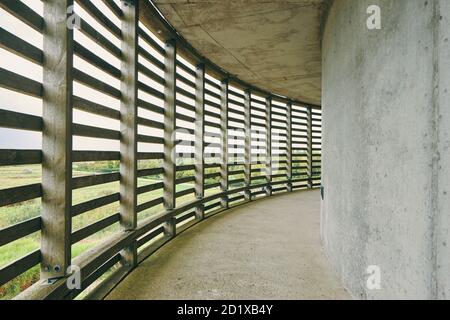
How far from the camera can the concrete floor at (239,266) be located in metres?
2.83

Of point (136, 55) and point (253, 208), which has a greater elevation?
point (136, 55)

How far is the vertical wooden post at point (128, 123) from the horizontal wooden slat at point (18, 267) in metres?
1.22

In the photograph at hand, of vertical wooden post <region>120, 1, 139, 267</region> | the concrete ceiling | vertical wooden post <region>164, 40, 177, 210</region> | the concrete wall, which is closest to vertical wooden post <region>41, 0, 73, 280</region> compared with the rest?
vertical wooden post <region>120, 1, 139, 267</region>

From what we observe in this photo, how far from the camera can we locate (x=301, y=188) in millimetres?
11281

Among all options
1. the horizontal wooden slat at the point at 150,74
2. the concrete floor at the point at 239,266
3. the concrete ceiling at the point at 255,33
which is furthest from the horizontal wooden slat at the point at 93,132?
the concrete ceiling at the point at 255,33

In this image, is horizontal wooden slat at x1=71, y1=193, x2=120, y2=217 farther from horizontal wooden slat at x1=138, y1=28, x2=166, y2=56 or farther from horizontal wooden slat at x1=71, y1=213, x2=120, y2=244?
horizontal wooden slat at x1=138, y1=28, x2=166, y2=56

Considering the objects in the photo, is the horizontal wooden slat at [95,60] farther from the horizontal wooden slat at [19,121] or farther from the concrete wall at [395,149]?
the concrete wall at [395,149]

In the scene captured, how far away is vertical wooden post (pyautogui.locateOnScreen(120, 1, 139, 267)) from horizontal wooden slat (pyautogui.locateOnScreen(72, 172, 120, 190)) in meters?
0.14

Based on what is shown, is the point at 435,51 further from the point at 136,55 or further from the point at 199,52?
the point at 199,52

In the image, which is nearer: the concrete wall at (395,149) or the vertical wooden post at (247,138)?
the concrete wall at (395,149)

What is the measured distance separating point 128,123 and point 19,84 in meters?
1.41

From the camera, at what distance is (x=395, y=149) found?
196 cm
